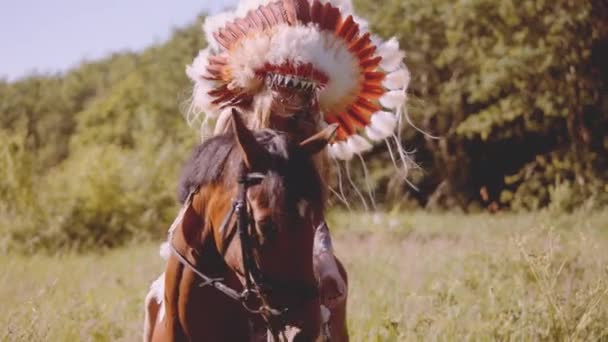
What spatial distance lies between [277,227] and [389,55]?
2099 mm

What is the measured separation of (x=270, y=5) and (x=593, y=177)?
16.2m

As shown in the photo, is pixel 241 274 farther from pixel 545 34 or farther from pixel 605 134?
pixel 605 134

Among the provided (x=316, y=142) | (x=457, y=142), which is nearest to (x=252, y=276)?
(x=316, y=142)

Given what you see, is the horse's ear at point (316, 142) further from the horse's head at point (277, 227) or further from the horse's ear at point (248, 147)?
the horse's ear at point (248, 147)

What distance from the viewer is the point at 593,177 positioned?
57.2 ft

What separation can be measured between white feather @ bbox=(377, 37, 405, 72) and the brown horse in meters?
1.70

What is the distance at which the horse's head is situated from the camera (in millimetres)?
2174

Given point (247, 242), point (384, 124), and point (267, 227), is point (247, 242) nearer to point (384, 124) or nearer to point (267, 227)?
point (267, 227)

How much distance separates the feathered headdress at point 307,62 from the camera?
3250 millimetres

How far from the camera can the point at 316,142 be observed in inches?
93.5

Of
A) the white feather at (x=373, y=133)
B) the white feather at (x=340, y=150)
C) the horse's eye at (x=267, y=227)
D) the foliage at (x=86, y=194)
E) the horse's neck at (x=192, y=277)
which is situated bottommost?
the foliage at (x=86, y=194)

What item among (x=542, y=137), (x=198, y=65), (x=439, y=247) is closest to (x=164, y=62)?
(x=542, y=137)

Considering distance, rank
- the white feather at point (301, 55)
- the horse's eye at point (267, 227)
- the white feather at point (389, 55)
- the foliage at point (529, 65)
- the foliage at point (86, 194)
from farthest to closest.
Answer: the foliage at point (529, 65), the foliage at point (86, 194), the white feather at point (389, 55), the white feather at point (301, 55), the horse's eye at point (267, 227)

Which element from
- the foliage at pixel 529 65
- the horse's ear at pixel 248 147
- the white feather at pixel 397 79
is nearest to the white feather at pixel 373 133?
the white feather at pixel 397 79
